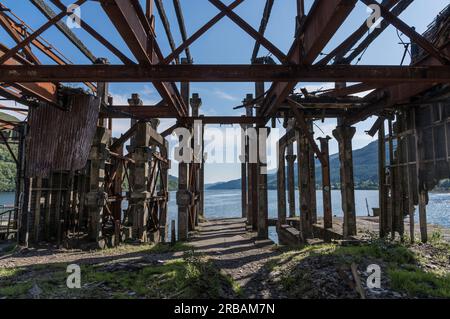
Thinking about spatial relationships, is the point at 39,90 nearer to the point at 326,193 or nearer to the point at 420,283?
the point at 420,283

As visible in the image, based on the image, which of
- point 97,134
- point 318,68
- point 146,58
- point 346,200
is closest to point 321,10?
point 318,68

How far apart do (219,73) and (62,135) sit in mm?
7738

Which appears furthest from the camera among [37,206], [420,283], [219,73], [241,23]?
[37,206]

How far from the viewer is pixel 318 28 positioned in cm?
460

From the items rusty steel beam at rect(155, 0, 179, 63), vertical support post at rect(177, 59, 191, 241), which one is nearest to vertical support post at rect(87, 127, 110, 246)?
vertical support post at rect(177, 59, 191, 241)

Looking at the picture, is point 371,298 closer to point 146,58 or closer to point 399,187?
point 146,58

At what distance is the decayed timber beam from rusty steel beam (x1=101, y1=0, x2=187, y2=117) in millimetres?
371

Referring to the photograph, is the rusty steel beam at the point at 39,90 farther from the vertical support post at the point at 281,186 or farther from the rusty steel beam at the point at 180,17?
the vertical support post at the point at 281,186

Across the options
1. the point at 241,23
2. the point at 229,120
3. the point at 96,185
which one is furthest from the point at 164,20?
the point at 96,185

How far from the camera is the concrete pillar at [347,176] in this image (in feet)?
34.4

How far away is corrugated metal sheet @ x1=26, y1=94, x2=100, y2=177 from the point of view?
10.5 metres

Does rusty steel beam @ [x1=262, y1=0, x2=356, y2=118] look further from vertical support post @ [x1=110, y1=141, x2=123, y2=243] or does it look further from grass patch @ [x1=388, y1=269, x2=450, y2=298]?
vertical support post @ [x1=110, y1=141, x2=123, y2=243]

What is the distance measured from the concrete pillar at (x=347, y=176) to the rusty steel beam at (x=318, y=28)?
6068 mm
